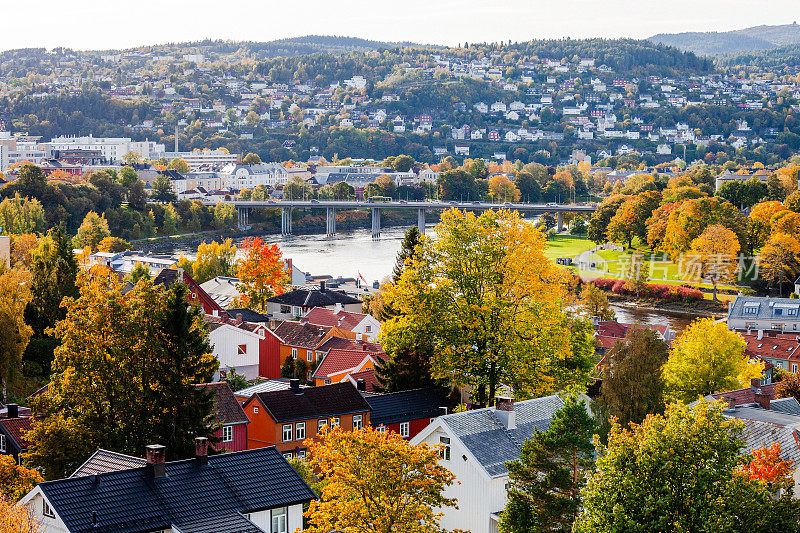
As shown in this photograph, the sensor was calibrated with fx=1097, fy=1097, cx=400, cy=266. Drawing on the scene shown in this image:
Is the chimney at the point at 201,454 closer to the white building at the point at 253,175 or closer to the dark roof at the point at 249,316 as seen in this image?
the dark roof at the point at 249,316

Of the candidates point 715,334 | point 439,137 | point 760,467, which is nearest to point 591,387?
point 715,334

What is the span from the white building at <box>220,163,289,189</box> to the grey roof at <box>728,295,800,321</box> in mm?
72942

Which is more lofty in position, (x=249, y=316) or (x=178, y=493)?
(x=178, y=493)

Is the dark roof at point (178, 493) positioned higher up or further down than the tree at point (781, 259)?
higher up

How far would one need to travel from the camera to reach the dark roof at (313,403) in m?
17.3

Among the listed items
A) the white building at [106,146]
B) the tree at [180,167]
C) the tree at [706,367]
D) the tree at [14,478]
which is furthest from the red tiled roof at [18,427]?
the white building at [106,146]

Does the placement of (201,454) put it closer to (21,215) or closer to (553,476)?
(553,476)

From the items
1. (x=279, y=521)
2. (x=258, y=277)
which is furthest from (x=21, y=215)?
(x=279, y=521)

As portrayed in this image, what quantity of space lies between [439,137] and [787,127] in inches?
1926

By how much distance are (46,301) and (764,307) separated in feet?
72.3

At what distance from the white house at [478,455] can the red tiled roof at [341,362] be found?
8.19m

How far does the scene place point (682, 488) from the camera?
8539 mm

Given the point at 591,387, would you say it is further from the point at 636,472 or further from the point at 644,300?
the point at 644,300

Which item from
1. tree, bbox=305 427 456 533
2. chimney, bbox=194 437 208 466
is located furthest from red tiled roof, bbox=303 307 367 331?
tree, bbox=305 427 456 533
